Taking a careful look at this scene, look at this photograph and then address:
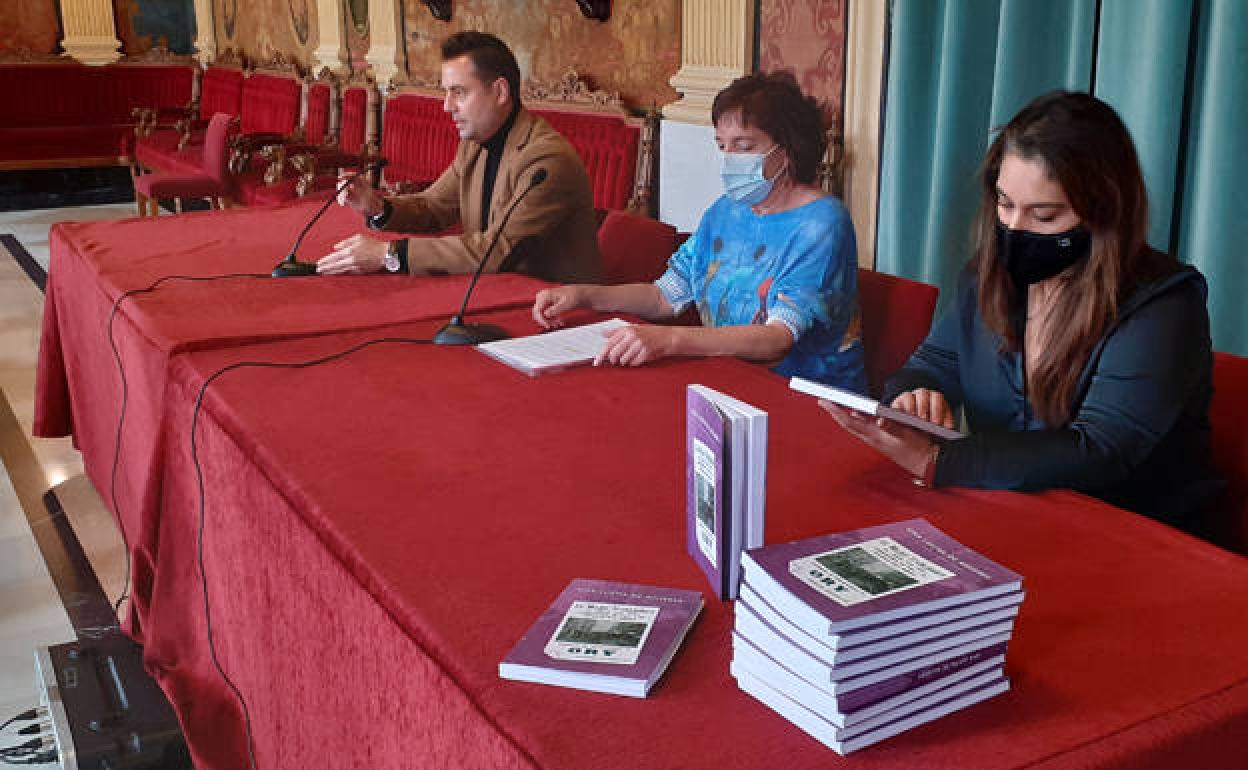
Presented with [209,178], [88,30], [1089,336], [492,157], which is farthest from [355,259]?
[88,30]

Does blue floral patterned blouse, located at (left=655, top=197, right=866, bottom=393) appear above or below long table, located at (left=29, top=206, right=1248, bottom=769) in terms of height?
above

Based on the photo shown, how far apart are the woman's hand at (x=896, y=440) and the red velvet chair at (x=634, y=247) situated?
1.67 m

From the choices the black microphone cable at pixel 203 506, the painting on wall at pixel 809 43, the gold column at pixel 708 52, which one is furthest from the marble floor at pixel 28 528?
the gold column at pixel 708 52

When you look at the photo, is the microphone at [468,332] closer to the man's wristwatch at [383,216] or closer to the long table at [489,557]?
the long table at [489,557]

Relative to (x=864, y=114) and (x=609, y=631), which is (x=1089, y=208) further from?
(x=864, y=114)

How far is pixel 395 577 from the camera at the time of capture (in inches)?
55.9

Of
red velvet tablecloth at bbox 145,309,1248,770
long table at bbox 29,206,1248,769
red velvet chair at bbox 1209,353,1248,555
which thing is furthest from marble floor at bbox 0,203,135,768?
red velvet chair at bbox 1209,353,1248,555

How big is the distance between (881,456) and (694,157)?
3.47m

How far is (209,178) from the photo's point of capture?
8.10m

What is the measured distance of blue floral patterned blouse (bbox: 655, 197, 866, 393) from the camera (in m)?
2.51

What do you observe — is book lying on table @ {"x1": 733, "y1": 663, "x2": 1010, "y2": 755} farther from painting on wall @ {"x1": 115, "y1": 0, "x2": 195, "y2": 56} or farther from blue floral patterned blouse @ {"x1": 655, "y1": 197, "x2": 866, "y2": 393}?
painting on wall @ {"x1": 115, "y1": 0, "x2": 195, "y2": 56}

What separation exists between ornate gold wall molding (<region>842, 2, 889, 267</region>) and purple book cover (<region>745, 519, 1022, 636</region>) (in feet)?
9.67

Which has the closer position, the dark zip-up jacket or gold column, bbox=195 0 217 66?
the dark zip-up jacket

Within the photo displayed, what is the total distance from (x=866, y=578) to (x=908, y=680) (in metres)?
0.10
